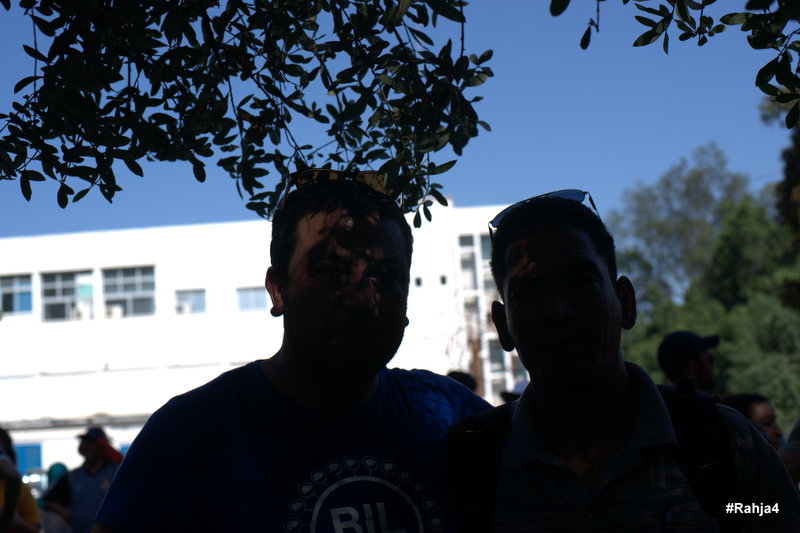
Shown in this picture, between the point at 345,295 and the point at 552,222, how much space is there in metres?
0.57

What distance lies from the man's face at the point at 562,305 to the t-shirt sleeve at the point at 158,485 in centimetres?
88

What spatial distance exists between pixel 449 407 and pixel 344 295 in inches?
21.0

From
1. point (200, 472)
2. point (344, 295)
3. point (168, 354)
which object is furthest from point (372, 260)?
point (168, 354)

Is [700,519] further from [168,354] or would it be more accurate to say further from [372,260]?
[168,354]

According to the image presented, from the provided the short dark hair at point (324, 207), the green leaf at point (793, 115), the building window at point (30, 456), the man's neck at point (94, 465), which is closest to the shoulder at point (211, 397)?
the short dark hair at point (324, 207)

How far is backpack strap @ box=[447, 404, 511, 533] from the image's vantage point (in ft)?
7.38

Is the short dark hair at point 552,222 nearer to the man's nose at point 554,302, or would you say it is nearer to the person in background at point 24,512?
the man's nose at point 554,302

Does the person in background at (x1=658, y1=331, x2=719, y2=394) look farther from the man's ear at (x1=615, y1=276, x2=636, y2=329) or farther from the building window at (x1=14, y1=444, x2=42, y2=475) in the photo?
the building window at (x1=14, y1=444, x2=42, y2=475)

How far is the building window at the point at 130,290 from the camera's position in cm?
3581

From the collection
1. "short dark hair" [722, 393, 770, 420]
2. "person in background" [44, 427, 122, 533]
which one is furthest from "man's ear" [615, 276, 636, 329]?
"person in background" [44, 427, 122, 533]

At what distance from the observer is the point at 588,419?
2.28 meters

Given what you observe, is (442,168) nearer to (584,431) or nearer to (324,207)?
(324,207)

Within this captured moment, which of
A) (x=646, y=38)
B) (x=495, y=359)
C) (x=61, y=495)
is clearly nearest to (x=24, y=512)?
(x=61, y=495)

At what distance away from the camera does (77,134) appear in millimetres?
2734
